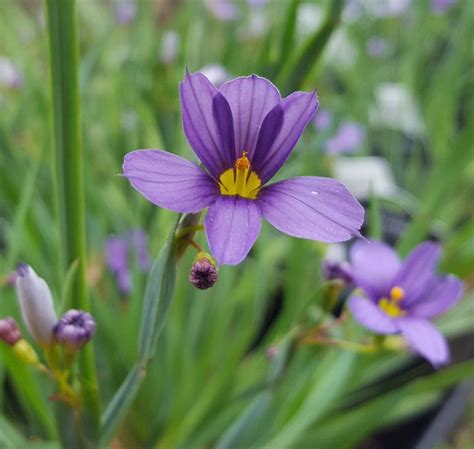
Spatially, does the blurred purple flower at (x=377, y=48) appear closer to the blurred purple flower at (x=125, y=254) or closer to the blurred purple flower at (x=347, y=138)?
the blurred purple flower at (x=347, y=138)

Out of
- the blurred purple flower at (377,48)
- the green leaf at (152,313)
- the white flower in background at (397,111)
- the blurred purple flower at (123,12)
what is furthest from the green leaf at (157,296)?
the blurred purple flower at (377,48)

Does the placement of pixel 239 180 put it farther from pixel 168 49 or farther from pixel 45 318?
pixel 168 49

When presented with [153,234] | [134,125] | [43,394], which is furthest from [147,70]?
[43,394]

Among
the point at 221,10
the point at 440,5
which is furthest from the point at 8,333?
the point at 440,5

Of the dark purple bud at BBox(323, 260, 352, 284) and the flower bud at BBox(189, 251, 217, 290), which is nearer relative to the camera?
the flower bud at BBox(189, 251, 217, 290)

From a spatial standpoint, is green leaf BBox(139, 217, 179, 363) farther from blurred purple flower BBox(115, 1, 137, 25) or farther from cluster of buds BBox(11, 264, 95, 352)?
blurred purple flower BBox(115, 1, 137, 25)

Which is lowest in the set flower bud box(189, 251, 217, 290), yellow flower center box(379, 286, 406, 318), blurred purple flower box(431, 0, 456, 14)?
yellow flower center box(379, 286, 406, 318)

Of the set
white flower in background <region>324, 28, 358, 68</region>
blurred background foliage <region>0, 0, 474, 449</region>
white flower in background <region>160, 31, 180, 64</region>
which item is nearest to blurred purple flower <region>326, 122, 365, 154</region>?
blurred background foliage <region>0, 0, 474, 449</region>
